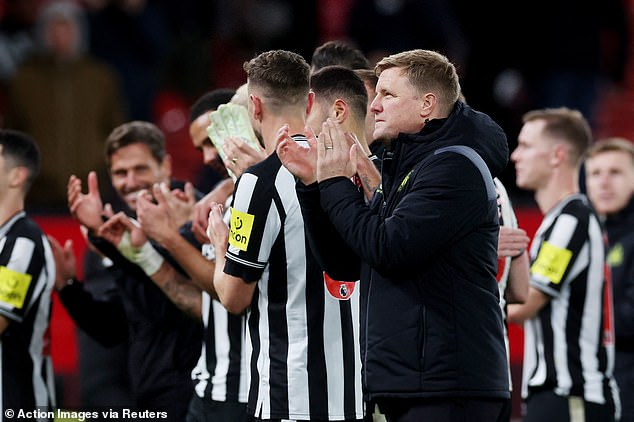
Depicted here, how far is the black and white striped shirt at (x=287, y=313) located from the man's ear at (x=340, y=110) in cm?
29

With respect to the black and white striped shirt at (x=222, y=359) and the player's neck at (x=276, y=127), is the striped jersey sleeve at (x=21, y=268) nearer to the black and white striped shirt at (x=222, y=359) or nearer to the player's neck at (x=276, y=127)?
the black and white striped shirt at (x=222, y=359)

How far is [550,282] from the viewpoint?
612cm

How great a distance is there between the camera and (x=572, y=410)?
19.9ft

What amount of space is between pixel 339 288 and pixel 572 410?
2049 mm

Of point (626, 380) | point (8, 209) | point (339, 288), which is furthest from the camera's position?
point (626, 380)

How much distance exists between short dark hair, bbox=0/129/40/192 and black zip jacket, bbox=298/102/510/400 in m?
2.31

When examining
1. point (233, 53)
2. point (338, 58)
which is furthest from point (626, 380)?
point (233, 53)

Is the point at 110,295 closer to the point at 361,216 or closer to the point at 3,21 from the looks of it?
the point at 361,216

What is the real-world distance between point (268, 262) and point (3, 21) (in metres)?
7.71

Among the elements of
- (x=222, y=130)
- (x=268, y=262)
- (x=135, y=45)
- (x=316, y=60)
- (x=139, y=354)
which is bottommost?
(x=139, y=354)

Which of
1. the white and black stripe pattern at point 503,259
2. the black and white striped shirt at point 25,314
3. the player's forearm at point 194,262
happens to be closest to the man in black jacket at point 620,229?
the white and black stripe pattern at point 503,259

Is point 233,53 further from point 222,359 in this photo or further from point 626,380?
point 222,359

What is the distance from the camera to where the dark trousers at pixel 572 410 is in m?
6.04

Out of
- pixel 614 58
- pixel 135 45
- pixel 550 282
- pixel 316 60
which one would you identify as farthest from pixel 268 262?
pixel 614 58
